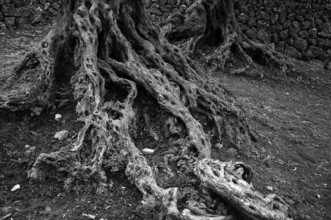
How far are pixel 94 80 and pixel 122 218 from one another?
242 centimetres

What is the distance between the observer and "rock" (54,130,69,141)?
236 inches

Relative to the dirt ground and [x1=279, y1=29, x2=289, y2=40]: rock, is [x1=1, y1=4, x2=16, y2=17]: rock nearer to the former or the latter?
the dirt ground

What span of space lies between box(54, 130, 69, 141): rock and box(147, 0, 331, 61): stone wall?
12484mm

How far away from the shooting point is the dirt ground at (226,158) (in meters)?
4.86

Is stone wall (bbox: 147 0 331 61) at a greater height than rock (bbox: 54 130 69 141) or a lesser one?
greater

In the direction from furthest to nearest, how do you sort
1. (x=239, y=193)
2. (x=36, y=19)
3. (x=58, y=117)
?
(x=36, y=19) → (x=58, y=117) → (x=239, y=193)

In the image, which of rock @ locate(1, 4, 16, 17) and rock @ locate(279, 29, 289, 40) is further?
rock @ locate(279, 29, 289, 40)

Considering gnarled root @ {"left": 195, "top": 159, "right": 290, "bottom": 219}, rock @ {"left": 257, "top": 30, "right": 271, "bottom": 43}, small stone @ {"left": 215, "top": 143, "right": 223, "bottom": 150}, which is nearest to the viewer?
gnarled root @ {"left": 195, "top": 159, "right": 290, "bottom": 219}

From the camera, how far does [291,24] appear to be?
54.9 feet

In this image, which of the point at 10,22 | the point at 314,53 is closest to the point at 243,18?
the point at 314,53

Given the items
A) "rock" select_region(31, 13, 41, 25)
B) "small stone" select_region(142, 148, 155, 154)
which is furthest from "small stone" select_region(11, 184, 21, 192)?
"rock" select_region(31, 13, 41, 25)

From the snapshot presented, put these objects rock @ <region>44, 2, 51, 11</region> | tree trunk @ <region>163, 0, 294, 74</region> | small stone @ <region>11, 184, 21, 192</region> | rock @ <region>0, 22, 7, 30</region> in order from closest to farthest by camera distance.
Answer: small stone @ <region>11, 184, 21, 192</region> < tree trunk @ <region>163, 0, 294, 74</region> < rock @ <region>0, 22, 7, 30</region> < rock @ <region>44, 2, 51, 11</region>

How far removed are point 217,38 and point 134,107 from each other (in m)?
8.04

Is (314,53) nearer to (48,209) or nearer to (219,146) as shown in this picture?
(219,146)
